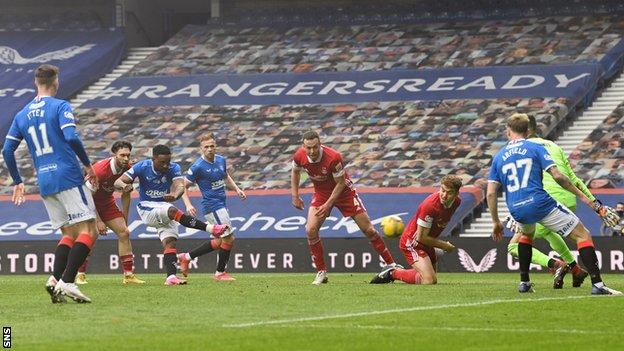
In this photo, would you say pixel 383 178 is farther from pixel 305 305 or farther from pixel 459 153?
pixel 305 305

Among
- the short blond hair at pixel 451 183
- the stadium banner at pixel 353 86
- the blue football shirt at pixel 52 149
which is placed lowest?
the stadium banner at pixel 353 86

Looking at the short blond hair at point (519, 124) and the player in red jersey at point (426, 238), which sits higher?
the short blond hair at point (519, 124)

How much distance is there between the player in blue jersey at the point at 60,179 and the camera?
13.6 meters

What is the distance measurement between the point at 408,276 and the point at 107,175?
4.46m

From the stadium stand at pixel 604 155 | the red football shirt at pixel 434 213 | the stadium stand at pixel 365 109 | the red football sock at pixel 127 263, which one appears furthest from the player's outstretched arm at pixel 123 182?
the stadium stand at pixel 604 155

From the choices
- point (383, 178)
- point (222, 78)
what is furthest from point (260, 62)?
point (383, 178)

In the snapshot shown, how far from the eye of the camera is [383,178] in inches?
1221

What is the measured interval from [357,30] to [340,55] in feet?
6.18

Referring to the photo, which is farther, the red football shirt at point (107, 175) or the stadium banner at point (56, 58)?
the stadium banner at point (56, 58)

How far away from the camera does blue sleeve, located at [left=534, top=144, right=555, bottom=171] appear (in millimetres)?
14602

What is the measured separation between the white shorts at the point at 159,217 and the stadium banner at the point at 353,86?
1664 cm

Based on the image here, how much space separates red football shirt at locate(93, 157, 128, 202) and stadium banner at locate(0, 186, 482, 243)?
8.74m

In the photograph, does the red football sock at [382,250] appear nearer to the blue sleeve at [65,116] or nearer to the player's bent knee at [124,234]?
the player's bent knee at [124,234]

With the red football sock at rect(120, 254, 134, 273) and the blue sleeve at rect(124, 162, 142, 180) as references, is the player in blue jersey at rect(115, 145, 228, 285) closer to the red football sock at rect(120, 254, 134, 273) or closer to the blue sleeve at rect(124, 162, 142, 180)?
the blue sleeve at rect(124, 162, 142, 180)
